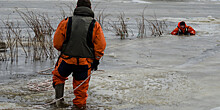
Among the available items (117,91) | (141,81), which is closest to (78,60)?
(117,91)

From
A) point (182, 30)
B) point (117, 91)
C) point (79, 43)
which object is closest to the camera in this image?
point (79, 43)

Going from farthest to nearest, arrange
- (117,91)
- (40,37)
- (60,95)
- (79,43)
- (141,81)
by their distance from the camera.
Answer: (40,37) < (141,81) < (117,91) < (60,95) < (79,43)

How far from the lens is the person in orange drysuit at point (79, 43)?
14.7 ft

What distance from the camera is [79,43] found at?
450 cm

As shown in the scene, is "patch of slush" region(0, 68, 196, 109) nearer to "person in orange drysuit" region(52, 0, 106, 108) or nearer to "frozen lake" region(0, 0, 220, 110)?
"frozen lake" region(0, 0, 220, 110)

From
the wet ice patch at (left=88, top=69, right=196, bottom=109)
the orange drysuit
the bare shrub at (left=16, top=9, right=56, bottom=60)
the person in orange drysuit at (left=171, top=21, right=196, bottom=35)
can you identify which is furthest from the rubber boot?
the person in orange drysuit at (left=171, top=21, right=196, bottom=35)

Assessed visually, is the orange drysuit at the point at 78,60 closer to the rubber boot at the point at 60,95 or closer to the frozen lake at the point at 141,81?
the rubber boot at the point at 60,95

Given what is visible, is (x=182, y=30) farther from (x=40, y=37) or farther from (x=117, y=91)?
(x=117, y=91)

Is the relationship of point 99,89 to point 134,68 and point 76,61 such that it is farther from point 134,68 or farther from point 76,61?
point 134,68

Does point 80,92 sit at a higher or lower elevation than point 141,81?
higher

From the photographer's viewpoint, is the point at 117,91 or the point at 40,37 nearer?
the point at 117,91

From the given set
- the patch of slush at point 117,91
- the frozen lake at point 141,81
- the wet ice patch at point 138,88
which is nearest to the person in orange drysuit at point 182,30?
the frozen lake at point 141,81

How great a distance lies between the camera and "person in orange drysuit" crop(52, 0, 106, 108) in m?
4.49

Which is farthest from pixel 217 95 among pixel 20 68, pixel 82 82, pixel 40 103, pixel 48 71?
pixel 20 68
